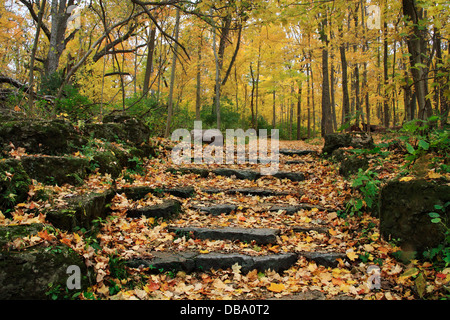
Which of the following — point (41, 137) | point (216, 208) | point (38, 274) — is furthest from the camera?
point (41, 137)

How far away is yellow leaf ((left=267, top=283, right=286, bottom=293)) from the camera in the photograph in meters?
2.69

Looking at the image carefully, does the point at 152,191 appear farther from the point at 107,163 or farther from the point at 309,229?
the point at 309,229

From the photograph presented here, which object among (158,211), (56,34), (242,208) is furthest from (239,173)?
(56,34)

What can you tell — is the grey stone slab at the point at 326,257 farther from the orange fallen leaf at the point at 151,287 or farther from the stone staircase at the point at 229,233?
the orange fallen leaf at the point at 151,287

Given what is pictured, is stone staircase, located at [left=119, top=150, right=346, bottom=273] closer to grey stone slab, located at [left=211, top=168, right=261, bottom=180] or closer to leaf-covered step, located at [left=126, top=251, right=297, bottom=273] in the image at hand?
leaf-covered step, located at [left=126, top=251, right=297, bottom=273]

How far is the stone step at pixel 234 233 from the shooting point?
11.5ft

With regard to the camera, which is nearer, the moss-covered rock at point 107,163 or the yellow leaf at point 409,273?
the yellow leaf at point 409,273

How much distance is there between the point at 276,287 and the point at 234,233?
100 cm

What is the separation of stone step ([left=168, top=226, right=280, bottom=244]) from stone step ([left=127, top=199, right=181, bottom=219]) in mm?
376

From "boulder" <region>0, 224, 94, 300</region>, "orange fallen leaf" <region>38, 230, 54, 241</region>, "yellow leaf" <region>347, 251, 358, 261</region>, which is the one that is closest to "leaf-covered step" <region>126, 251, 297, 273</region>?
"yellow leaf" <region>347, 251, 358, 261</region>

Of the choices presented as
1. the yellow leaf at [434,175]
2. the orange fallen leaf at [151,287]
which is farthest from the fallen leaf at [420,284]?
the orange fallen leaf at [151,287]

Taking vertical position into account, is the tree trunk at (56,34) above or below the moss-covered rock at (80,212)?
above

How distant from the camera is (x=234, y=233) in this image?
3.60 m
